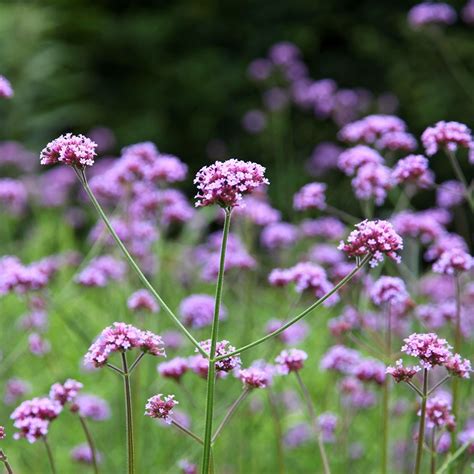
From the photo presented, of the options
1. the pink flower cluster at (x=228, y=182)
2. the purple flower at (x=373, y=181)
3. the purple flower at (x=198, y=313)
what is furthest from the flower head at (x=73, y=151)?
the purple flower at (x=198, y=313)

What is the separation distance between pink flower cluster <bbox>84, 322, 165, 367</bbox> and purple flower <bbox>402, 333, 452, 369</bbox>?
44 centimetres

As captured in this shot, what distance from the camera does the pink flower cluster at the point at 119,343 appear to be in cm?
148

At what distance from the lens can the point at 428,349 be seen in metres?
1.48

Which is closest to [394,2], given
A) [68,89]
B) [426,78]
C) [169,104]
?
[426,78]

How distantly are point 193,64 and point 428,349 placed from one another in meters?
8.02

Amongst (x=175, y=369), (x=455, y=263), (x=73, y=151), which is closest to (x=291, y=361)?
(x=175, y=369)

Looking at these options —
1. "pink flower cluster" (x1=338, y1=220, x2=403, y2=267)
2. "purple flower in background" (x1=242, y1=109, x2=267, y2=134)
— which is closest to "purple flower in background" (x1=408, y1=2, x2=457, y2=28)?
"pink flower cluster" (x1=338, y1=220, x2=403, y2=267)

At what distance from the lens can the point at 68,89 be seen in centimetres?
937

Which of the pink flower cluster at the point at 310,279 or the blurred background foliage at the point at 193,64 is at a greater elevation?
the blurred background foliage at the point at 193,64

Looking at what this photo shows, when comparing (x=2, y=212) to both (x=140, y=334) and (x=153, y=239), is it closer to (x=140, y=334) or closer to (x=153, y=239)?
(x=153, y=239)

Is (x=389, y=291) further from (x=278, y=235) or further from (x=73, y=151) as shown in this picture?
(x=278, y=235)

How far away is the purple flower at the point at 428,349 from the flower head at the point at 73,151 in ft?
2.13

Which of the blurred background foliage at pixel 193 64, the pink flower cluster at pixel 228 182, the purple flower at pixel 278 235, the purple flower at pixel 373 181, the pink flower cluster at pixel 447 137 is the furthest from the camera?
the blurred background foliage at pixel 193 64

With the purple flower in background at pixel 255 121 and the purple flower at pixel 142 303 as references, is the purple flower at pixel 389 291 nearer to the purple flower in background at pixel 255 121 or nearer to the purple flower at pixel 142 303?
the purple flower at pixel 142 303
